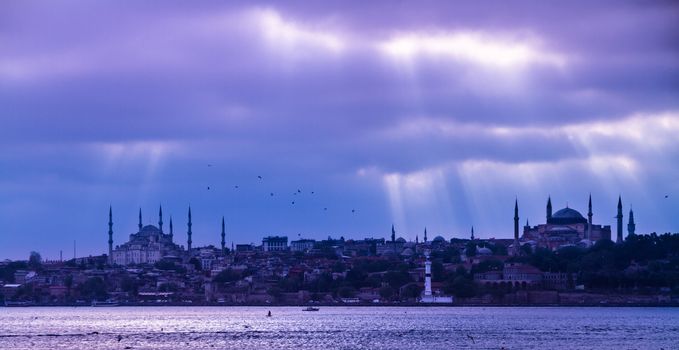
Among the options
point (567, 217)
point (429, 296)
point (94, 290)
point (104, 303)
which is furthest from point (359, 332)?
point (567, 217)

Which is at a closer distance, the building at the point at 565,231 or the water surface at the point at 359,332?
the water surface at the point at 359,332

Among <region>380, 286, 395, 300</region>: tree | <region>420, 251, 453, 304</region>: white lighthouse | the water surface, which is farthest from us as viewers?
<region>380, 286, 395, 300</region>: tree

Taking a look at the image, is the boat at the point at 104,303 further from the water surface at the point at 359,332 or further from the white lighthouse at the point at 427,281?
the water surface at the point at 359,332

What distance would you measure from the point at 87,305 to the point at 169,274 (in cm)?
1844

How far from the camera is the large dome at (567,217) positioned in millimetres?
180500

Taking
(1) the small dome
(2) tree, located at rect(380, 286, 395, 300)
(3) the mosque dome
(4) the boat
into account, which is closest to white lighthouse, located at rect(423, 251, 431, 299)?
(2) tree, located at rect(380, 286, 395, 300)

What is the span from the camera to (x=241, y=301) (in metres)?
140

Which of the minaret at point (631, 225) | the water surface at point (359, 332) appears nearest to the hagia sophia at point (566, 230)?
the minaret at point (631, 225)

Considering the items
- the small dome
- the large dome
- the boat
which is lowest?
the boat

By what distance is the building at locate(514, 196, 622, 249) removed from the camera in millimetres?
172125

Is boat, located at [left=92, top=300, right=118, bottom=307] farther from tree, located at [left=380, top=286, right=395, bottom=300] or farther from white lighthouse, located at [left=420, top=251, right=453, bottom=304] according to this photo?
white lighthouse, located at [left=420, top=251, right=453, bottom=304]

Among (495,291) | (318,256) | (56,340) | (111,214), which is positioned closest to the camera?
(56,340)

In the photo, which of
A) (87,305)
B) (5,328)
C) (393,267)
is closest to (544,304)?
(393,267)

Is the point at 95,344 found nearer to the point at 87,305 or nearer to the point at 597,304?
the point at 597,304
